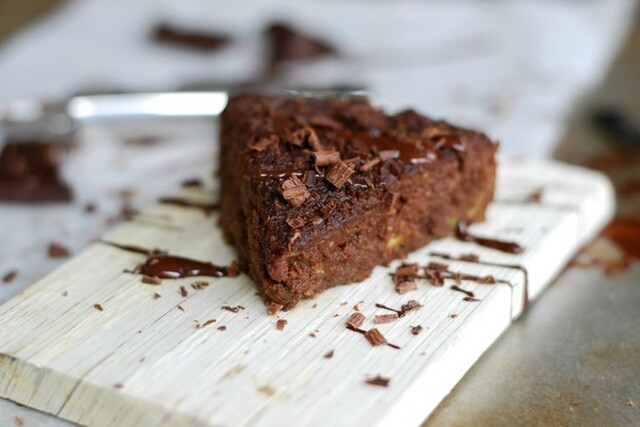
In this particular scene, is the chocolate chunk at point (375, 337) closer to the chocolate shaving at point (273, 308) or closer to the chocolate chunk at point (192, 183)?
the chocolate shaving at point (273, 308)

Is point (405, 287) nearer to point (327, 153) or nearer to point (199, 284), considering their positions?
point (327, 153)

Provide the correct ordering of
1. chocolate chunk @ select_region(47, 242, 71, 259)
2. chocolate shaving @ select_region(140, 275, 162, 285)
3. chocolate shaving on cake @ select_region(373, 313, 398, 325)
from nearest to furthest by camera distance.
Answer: chocolate shaving on cake @ select_region(373, 313, 398, 325), chocolate shaving @ select_region(140, 275, 162, 285), chocolate chunk @ select_region(47, 242, 71, 259)

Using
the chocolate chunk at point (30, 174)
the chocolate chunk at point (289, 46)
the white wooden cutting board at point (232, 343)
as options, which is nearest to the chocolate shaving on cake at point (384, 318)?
the white wooden cutting board at point (232, 343)

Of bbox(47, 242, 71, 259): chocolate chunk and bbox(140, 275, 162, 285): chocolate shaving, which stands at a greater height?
bbox(140, 275, 162, 285): chocolate shaving

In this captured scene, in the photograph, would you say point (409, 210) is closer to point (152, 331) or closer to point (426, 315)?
point (426, 315)

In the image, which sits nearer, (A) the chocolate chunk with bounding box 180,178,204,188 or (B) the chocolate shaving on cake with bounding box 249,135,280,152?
(B) the chocolate shaving on cake with bounding box 249,135,280,152

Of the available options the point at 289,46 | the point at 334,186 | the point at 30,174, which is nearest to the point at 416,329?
the point at 334,186

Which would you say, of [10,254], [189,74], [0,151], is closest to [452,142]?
[10,254]

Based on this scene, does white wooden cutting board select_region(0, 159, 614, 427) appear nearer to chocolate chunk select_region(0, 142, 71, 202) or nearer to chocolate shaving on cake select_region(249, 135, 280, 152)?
chocolate shaving on cake select_region(249, 135, 280, 152)

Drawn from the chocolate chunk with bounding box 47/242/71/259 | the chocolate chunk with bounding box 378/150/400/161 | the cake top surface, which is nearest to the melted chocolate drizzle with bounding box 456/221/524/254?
the cake top surface
